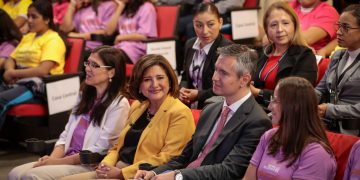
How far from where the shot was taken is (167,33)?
19.9 ft

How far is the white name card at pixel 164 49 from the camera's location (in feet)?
18.1

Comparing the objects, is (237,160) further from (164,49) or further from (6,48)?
(6,48)

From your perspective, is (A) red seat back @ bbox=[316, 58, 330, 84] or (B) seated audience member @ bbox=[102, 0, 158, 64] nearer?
(A) red seat back @ bbox=[316, 58, 330, 84]

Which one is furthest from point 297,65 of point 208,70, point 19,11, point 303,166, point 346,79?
point 19,11

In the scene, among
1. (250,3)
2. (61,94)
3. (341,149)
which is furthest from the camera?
(250,3)

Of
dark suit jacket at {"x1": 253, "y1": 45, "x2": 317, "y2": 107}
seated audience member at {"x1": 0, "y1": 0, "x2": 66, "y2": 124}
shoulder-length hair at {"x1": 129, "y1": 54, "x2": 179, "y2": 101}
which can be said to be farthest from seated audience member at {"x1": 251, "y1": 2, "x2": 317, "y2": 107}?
seated audience member at {"x1": 0, "y1": 0, "x2": 66, "y2": 124}

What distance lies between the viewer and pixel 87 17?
660 centimetres

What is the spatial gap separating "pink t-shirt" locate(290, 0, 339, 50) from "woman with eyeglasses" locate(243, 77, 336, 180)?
7.39 ft

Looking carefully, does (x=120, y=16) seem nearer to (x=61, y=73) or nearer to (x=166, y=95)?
(x=61, y=73)

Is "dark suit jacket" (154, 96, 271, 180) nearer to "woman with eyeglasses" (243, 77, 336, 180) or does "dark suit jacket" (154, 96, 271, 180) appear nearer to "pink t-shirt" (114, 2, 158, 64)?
"woman with eyeglasses" (243, 77, 336, 180)

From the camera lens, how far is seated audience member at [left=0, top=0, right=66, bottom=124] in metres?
5.27

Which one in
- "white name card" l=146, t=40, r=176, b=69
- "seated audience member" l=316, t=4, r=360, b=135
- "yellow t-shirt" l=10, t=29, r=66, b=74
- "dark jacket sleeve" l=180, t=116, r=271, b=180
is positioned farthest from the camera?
"white name card" l=146, t=40, r=176, b=69

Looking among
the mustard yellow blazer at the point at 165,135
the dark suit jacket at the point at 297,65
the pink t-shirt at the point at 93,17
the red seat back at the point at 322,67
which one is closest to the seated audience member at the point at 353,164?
the mustard yellow blazer at the point at 165,135

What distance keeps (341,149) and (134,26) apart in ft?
11.8
